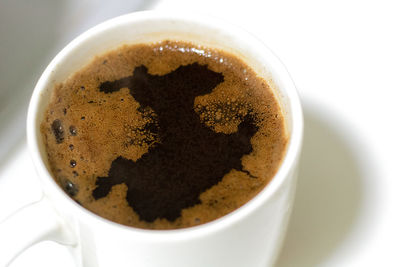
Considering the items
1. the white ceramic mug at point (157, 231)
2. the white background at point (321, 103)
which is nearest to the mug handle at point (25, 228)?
the white ceramic mug at point (157, 231)

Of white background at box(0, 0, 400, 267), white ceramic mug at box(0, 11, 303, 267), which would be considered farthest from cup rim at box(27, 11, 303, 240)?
white background at box(0, 0, 400, 267)

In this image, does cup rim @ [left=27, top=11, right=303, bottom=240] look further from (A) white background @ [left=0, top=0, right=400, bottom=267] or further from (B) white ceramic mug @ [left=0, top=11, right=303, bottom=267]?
(A) white background @ [left=0, top=0, right=400, bottom=267]

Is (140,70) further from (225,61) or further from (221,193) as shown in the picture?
(221,193)

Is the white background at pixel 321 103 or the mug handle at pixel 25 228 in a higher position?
the white background at pixel 321 103

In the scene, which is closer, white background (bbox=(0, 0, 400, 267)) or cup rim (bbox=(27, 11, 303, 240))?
cup rim (bbox=(27, 11, 303, 240))

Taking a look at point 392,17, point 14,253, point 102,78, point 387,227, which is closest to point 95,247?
point 14,253

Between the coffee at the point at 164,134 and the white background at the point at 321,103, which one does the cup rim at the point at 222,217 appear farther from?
the white background at the point at 321,103

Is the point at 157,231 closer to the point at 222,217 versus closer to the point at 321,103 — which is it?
the point at 222,217
